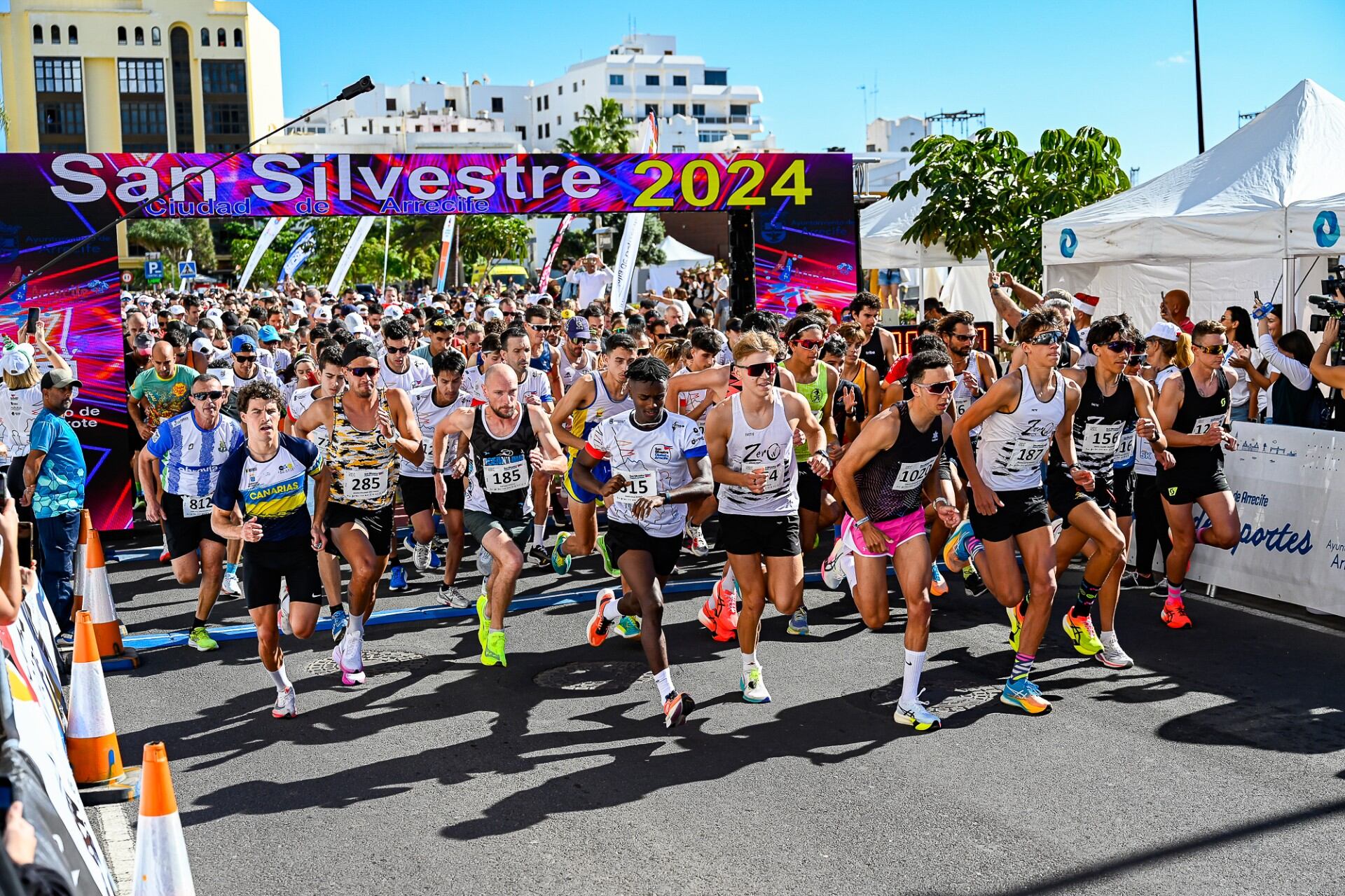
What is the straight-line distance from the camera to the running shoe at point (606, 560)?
29.9 feet

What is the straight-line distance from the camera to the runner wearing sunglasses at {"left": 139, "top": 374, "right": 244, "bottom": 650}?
28.1ft

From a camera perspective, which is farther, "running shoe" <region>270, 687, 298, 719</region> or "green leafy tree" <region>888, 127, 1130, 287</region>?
"green leafy tree" <region>888, 127, 1130, 287</region>

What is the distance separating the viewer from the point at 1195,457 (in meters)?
8.67

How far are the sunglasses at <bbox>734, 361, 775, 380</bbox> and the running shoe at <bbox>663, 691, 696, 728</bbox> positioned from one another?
177 centimetres

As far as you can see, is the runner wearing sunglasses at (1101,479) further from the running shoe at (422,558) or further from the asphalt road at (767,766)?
the running shoe at (422,558)

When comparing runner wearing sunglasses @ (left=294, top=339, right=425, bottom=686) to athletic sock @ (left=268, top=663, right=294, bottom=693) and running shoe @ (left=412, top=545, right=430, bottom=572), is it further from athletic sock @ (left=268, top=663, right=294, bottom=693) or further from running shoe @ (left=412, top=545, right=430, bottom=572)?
running shoe @ (left=412, top=545, right=430, bottom=572)

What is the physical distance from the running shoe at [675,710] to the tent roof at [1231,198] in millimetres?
8483

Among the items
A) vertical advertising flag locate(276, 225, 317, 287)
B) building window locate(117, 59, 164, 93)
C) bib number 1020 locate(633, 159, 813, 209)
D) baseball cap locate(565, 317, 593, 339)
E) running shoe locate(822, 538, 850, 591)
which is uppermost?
building window locate(117, 59, 164, 93)

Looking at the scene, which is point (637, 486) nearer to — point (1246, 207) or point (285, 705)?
point (285, 705)

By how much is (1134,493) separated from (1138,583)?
70 centimetres

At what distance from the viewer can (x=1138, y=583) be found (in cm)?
981

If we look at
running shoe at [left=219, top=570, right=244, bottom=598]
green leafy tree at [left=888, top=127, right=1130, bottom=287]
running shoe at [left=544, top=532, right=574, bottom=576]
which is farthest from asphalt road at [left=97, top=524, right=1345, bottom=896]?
green leafy tree at [left=888, top=127, right=1130, bottom=287]

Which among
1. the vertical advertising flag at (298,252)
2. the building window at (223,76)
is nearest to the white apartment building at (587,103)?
the building window at (223,76)

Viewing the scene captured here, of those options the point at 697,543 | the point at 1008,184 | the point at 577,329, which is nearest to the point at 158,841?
the point at 697,543
